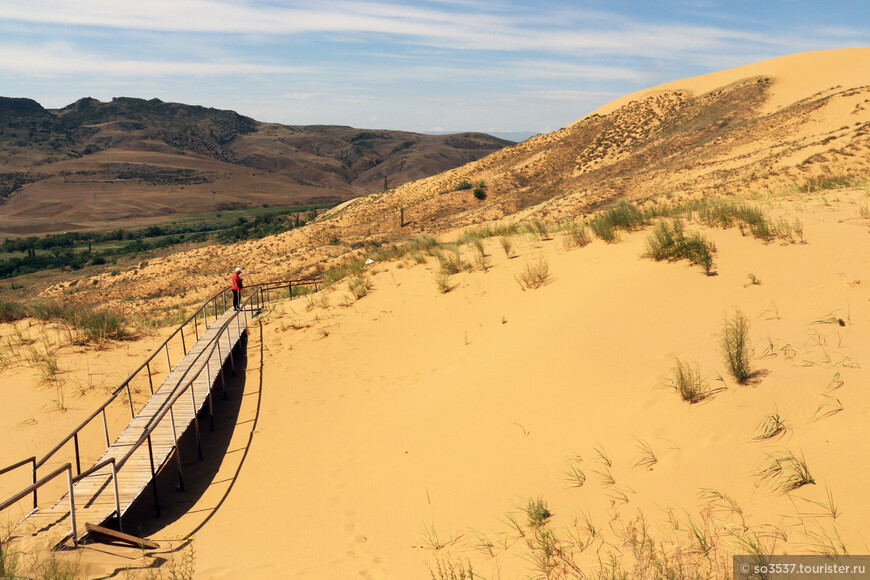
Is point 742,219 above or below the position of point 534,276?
above

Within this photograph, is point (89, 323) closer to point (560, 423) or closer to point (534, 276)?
point (534, 276)

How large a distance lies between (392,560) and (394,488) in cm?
166

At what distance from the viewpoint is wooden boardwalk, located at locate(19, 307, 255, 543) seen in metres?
A: 7.05

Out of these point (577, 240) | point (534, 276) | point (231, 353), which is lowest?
point (231, 353)

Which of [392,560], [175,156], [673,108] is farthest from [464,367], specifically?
[175,156]

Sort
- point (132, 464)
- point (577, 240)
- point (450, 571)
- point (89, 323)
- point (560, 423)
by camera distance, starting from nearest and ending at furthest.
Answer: point (450, 571), point (560, 423), point (132, 464), point (577, 240), point (89, 323)

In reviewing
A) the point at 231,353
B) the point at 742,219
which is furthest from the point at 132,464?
the point at 742,219

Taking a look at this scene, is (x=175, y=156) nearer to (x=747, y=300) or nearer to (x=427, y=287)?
(x=427, y=287)

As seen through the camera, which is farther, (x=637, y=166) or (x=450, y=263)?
(x=637, y=166)

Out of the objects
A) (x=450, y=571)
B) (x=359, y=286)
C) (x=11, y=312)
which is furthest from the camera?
(x=11, y=312)

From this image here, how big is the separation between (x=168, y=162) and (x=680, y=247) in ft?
447

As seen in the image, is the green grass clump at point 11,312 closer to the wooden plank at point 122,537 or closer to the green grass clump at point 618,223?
the wooden plank at point 122,537

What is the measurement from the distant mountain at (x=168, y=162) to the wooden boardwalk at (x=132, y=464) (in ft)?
205

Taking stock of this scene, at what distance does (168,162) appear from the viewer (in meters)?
127
